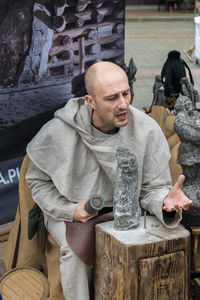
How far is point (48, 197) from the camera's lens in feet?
10.1

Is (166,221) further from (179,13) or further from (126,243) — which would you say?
(179,13)

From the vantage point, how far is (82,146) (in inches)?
122

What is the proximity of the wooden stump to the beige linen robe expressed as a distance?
0.27 m

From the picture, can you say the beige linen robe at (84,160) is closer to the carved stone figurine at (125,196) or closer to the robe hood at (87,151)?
the robe hood at (87,151)

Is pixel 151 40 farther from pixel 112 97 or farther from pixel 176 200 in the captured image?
pixel 176 200

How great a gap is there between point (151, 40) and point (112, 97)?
12.2m

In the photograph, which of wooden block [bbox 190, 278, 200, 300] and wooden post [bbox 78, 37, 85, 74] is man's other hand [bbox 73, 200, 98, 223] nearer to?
wooden block [bbox 190, 278, 200, 300]

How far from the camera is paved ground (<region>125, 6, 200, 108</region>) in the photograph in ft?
31.7

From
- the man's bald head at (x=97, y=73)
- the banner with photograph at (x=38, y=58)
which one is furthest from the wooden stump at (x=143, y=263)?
the banner with photograph at (x=38, y=58)

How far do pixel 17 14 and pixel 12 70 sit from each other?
0.43m

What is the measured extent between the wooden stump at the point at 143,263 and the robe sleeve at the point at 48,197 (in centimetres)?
23

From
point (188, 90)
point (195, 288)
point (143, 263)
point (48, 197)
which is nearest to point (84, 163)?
point (48, 197)

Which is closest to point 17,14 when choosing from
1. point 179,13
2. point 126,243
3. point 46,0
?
point 46,0

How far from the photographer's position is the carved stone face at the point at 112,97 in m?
2.86
